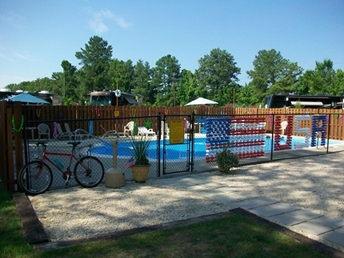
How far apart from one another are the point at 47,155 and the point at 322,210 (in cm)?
484

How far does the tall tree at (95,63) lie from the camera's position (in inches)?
1962

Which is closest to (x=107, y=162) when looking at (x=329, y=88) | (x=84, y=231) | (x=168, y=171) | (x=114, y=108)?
(x=168, y=171)

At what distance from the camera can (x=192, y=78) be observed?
184ft

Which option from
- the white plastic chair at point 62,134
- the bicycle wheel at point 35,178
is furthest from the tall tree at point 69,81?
the bicycle wheel at point 35,178

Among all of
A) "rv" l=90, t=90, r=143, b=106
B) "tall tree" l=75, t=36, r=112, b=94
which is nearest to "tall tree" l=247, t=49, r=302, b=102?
"tall tree" l=75, t=36, r=112, b=94

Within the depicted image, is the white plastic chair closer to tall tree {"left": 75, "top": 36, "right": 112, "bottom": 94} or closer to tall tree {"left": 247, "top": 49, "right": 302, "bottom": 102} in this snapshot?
tall tree {"left": 75, "top": 36, "right": 112, "bottom": 94}

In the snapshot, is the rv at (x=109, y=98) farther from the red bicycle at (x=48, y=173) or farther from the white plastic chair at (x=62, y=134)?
the red bicycle at (x=48, y=173)

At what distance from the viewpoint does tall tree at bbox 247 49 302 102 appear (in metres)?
54.7

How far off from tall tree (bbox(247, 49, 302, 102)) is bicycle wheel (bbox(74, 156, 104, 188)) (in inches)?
2024

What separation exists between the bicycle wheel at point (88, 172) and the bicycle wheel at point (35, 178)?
552 millimetres

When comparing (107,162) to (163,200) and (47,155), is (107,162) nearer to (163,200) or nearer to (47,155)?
(47,155)

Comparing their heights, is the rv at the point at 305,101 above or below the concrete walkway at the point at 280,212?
above

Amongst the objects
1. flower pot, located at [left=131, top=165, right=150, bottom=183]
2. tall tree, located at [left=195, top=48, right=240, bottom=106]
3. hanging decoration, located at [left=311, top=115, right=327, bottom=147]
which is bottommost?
flower pot, located at [left=131, top=165, right=150, bottom=183]

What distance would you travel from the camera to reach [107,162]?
844 cm
